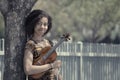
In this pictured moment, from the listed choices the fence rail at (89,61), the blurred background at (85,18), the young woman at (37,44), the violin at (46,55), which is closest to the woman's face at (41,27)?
the young woman at (37,44)

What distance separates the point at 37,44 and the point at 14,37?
44cm

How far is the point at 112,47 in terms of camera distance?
12617mm

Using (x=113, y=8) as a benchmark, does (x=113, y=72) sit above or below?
below

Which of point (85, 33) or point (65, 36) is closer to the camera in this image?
point (65, 36)

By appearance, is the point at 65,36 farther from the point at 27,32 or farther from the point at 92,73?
the point at 92,73

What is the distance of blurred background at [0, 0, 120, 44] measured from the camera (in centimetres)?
4095

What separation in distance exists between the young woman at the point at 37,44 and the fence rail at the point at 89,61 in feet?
14.6

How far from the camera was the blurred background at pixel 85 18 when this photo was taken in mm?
40953

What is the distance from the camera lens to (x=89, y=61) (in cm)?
1192

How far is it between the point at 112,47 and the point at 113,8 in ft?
87.5

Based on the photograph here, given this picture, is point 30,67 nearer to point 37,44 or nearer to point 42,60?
point 42,60

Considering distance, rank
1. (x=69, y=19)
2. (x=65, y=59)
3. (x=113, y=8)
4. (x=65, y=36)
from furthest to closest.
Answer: (x=69, y=19), (x=113, y=8), (x=65, y=59), (x=65, y=36)

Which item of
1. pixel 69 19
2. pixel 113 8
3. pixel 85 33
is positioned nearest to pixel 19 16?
pixel 113 8

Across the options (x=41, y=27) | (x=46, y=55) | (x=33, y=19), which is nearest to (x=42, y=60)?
(x=46, y=55)
